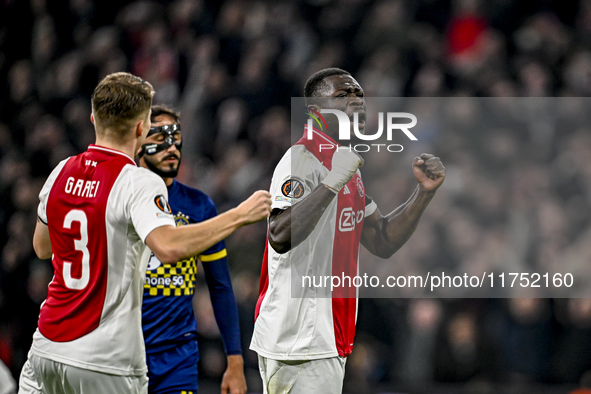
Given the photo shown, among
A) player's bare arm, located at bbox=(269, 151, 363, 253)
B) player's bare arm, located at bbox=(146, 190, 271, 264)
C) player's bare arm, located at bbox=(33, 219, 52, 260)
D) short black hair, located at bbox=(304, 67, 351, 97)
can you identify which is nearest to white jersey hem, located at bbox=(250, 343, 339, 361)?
player's bare arm, located at bbox=(269, 151, 363, 253)

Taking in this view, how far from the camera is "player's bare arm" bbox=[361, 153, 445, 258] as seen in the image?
10.9ft

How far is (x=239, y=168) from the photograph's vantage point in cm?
653

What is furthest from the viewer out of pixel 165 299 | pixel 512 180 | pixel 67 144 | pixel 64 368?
pixel 67 144

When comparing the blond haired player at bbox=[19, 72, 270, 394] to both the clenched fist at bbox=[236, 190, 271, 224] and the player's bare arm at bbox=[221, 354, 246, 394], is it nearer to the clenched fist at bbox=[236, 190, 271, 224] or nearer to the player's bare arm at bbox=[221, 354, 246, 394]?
the clenched fist at bbox=[236, 190, 271, 224]

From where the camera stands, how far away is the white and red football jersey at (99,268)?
2473 millimetres

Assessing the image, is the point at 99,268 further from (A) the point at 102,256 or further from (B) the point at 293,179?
(B) the point at 293,179

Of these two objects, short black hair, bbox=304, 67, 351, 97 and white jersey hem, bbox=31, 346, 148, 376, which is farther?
short black hair, bbox=304, 67, 351, 97

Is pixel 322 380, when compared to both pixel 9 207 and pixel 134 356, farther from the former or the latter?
pixel 9 207

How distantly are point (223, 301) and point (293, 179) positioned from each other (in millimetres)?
1124

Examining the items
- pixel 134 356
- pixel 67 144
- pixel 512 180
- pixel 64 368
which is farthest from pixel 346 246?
pixel 67 144

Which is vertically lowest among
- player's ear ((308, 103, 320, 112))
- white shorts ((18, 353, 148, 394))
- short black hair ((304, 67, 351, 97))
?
white shorts ((18, 353, 148, 394))

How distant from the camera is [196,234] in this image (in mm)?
2348

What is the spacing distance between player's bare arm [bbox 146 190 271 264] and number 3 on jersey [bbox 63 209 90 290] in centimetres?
32

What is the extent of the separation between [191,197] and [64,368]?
1.48 meters
